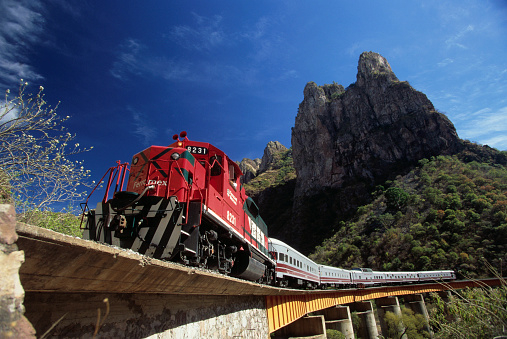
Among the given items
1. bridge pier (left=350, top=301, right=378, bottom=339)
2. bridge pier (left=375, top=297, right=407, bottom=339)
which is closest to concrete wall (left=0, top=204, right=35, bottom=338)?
bridge pier (left=350, top=301, right=378, bottom=339)

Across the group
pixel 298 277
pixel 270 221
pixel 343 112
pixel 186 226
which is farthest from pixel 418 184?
pixel 186 226

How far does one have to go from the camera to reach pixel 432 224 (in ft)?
156

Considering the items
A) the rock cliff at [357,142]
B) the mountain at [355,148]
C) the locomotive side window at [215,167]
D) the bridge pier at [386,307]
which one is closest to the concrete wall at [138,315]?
the locomotive side window at [215,167]

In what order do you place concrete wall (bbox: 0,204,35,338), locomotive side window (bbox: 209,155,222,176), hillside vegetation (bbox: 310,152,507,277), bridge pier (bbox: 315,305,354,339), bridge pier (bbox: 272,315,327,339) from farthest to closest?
hillside vegetation (bbox: 310,152,507,277) → bridge pier (bbox: 315,305,354,339) → bridge pier (bbox: 272,315,327,339) → locomotive side window (bbox: 209,155,222,176) → concrete wall (bbox: 0,204,35,338)

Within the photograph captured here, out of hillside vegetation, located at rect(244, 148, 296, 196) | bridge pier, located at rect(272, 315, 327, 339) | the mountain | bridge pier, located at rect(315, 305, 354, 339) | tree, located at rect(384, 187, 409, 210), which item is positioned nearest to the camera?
bridge pier, located at rect(272, 315, 327, 339)

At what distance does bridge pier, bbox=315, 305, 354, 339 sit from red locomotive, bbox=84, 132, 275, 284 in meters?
17.4

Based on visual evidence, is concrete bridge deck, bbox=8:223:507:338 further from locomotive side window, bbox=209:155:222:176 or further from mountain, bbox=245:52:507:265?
mountain, bbox=245:52:507:265

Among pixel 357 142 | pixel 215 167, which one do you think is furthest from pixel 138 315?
pixel 357 142

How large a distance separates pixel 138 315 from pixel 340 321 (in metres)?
23.6

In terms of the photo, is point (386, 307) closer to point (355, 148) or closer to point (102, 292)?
point (102, 292)

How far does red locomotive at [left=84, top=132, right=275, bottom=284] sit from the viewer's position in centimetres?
546

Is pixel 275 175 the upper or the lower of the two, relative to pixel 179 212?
upper

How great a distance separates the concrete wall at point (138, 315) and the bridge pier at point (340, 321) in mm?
19609

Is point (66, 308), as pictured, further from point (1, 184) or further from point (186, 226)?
point (1, 184)
